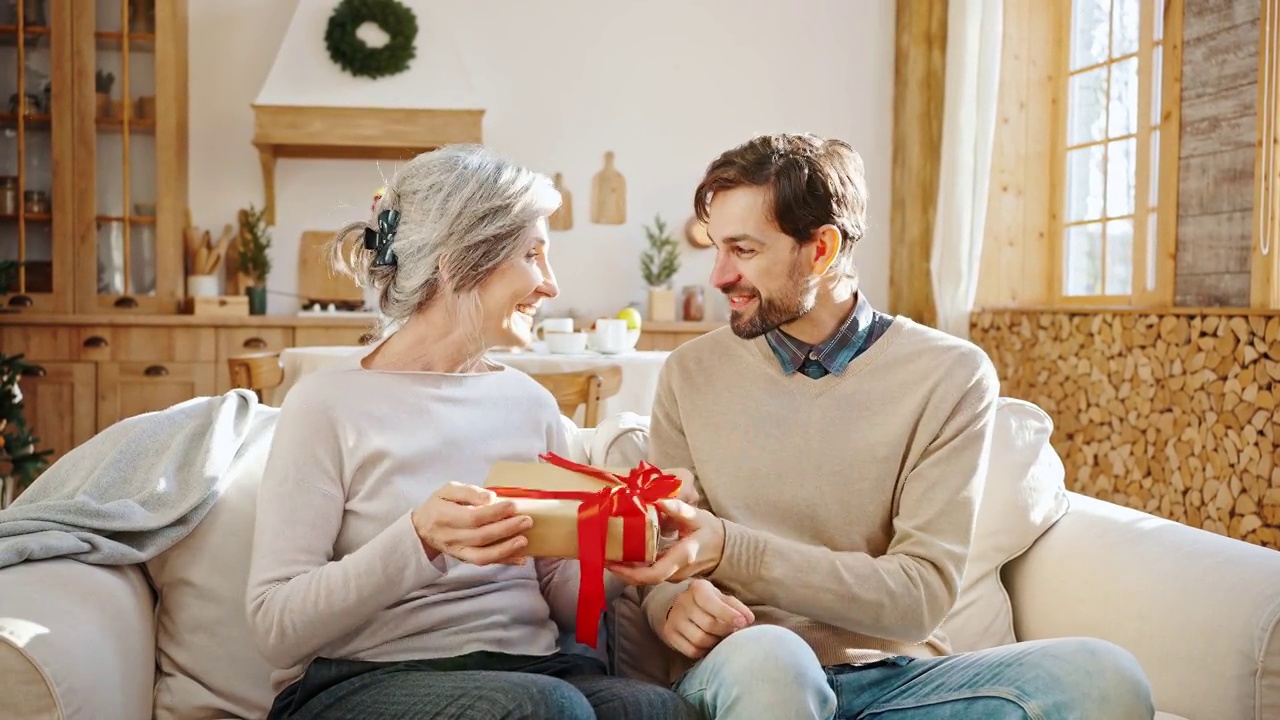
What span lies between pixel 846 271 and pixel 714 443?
323 millimetres

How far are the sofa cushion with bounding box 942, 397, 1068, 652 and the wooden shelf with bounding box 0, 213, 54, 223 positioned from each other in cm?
468

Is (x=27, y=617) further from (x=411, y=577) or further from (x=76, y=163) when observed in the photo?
(x=76, y=163)

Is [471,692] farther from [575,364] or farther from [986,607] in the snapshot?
[575,364]

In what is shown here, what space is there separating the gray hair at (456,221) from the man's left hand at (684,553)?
409mm

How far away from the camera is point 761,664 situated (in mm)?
1315

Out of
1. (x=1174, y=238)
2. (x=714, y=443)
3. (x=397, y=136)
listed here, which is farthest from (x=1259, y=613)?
(x=397, y=136)

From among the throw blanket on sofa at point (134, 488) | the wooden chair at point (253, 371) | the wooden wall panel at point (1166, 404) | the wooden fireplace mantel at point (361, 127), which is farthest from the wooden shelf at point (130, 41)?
the throw blanket on sofa at point (134, 488)

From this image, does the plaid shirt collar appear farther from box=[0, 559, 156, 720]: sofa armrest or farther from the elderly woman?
box=[0, 559, 156, 720]: sofa armrest

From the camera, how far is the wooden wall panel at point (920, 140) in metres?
5.57

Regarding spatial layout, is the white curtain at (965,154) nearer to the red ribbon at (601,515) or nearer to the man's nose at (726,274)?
the man's nose at (726,274)

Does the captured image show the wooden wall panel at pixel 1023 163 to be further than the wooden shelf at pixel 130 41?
No

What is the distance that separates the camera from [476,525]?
130cm

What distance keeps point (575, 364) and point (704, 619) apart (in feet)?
6.64

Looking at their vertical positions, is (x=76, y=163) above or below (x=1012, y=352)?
above
